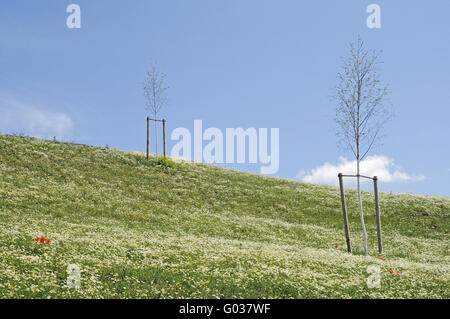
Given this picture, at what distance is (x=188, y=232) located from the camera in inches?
1131

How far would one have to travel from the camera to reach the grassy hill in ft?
42.3

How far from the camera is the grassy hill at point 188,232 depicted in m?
12.9

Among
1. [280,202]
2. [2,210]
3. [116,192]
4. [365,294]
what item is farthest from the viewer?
[280,202]

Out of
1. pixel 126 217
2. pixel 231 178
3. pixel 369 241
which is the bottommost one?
pixel 369 241

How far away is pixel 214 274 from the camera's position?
45.1 feet

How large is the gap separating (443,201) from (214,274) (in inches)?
1908

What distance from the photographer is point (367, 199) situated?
50812 mm

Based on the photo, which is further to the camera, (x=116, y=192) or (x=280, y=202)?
(x=280, y=202)
